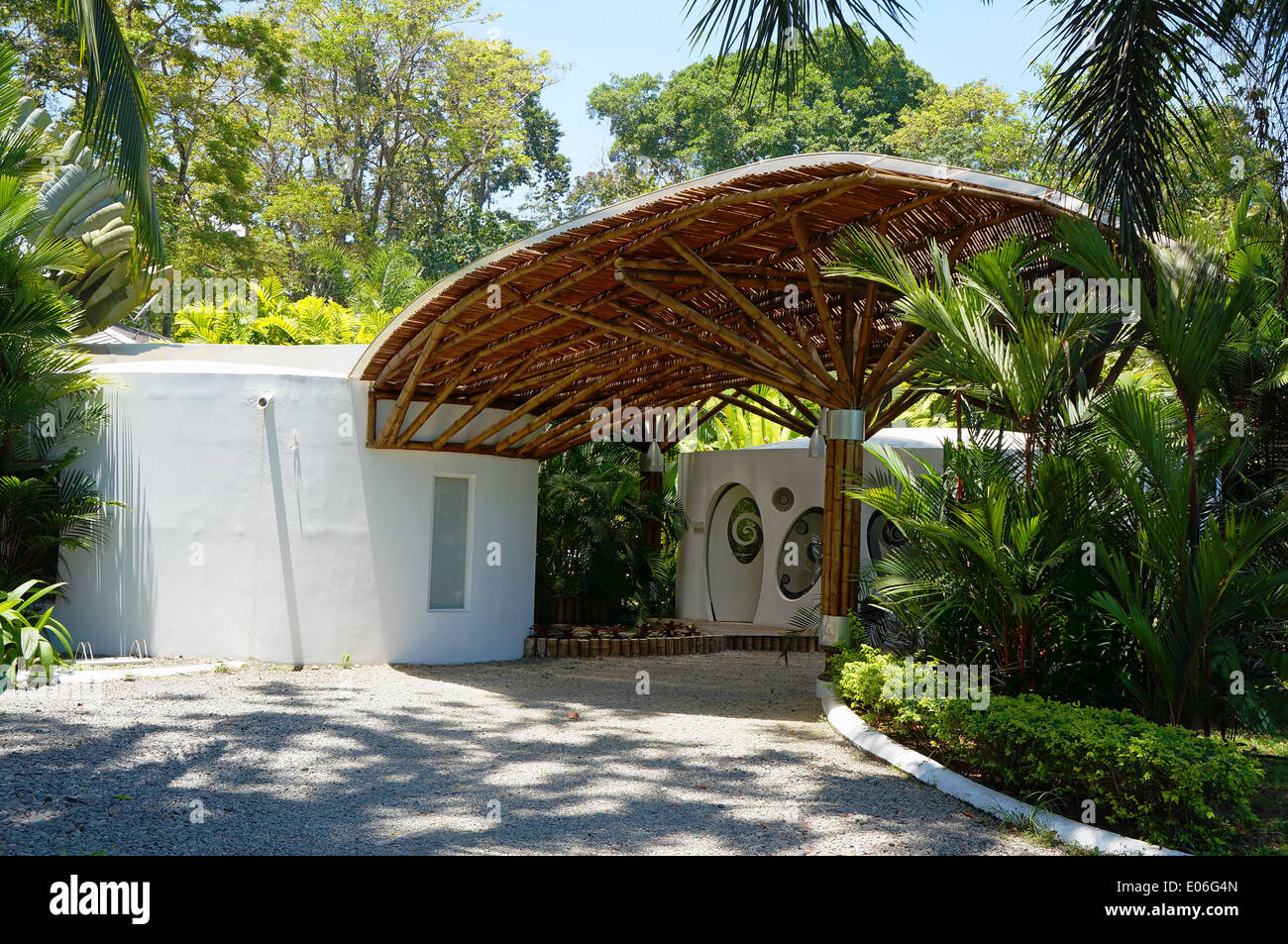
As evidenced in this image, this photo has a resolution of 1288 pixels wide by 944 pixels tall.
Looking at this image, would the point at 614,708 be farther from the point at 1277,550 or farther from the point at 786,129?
the point at 786,129

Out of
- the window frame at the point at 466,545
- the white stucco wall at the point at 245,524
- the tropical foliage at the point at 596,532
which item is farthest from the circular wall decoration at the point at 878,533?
the white stucco wall at the point at 245,524

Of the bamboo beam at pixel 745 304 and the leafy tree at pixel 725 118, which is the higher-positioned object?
the leafy tree at pixel 725 118

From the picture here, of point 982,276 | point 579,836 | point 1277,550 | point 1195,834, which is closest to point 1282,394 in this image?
point 1277,550

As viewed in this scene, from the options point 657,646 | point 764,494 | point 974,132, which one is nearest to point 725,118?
point 974,132

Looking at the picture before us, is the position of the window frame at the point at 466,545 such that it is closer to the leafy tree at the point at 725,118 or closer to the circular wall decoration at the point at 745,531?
the circular wall decoration at the point at 745,531

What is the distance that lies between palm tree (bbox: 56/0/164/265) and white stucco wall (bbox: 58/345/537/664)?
5.05 m

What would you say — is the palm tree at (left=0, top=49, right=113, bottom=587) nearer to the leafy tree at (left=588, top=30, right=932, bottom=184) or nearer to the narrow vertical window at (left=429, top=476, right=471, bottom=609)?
the narrow vertical window at (left=429, top=476, right=471, bottom=609)

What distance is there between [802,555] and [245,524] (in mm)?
8711

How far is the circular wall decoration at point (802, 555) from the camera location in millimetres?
16750

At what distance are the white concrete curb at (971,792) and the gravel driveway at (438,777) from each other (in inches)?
4.5

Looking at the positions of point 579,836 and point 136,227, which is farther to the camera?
point 136,227

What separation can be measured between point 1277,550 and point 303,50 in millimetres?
26939

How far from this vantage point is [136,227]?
21.9 feet
